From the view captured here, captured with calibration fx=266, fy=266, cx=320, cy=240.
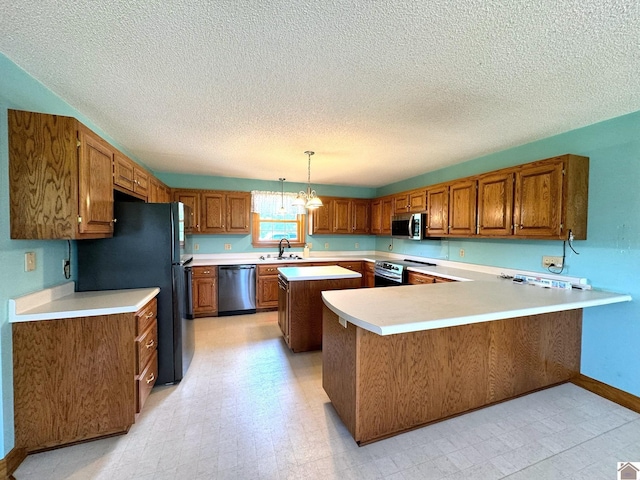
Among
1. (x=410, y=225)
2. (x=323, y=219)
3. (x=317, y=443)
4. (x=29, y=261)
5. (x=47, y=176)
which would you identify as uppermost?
(x=47, y=176)

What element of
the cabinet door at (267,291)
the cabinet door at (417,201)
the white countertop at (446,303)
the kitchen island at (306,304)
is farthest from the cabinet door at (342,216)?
the white countertop at (446,303)

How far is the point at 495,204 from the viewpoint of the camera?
2936 millimetres

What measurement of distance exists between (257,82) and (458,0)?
117 centimetres

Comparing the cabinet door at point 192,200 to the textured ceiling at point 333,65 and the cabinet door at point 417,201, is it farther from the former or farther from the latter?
the cabinet door at point 417,201

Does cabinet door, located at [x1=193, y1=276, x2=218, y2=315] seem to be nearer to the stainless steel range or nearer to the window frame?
the window frame

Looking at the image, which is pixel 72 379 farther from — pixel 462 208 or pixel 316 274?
pixel 462 208

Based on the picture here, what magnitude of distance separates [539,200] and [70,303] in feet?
12.9

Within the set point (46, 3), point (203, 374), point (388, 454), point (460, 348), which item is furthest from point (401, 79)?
point (203, 374)

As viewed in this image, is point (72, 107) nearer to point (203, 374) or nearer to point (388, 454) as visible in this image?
point (203, 374)

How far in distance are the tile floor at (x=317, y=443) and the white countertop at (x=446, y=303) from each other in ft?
2.78

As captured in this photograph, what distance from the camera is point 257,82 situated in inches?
68.7

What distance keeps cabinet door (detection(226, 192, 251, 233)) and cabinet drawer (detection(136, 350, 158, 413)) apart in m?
2.69

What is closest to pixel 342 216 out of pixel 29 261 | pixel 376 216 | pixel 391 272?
pixel 376 216

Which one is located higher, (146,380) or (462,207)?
(462,207)
